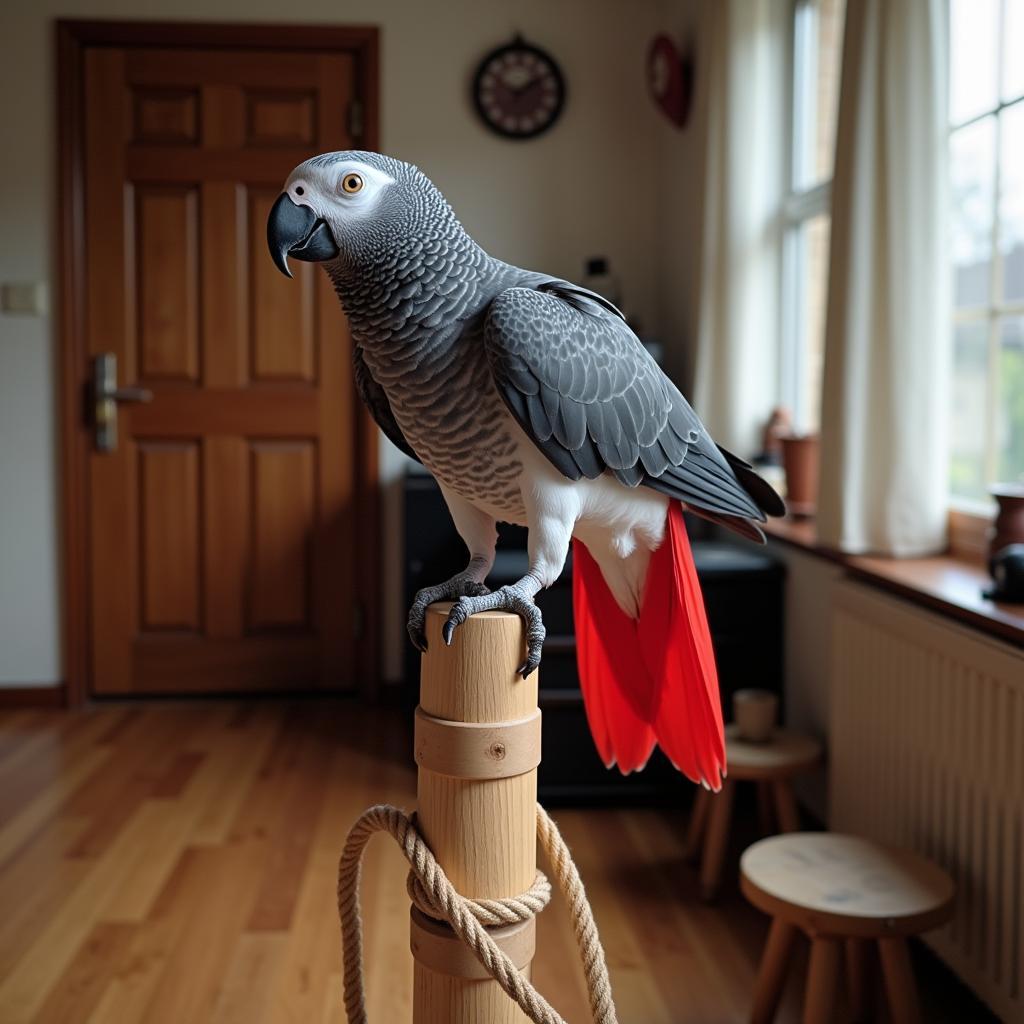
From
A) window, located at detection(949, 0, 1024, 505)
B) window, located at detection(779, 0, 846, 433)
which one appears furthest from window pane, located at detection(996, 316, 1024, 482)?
window, located at detection(779, 0, 846, 433)

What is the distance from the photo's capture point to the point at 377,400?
931mm

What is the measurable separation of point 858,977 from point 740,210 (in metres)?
1.96

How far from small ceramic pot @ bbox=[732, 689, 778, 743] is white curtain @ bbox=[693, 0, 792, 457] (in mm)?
946

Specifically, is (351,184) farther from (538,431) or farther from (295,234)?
(538,431)

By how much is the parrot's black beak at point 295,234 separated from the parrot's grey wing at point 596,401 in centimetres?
13

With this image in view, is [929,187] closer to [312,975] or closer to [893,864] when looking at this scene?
[893,864]

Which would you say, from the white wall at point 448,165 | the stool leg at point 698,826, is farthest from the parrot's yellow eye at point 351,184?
the white wall at point 448,165

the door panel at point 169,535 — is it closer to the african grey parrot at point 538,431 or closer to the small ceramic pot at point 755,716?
the small ceramic pot at point 755,716

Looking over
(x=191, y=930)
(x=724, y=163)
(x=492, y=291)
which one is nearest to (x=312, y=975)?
(x=191, y=930)

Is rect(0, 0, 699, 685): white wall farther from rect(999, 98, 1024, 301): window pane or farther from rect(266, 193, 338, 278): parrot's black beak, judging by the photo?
rect(266, 193, 338, 278): parrot's black beak

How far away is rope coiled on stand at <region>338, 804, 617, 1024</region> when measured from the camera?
0.79 metres

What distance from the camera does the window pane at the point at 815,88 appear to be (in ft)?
9.11

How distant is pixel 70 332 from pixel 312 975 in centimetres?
235

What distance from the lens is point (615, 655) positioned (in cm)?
94
